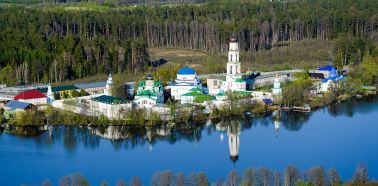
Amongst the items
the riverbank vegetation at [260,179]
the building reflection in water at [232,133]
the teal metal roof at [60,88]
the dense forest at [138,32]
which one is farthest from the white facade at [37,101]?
the riverbank vegetation at [260,179]

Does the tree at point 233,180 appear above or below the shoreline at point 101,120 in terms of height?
below

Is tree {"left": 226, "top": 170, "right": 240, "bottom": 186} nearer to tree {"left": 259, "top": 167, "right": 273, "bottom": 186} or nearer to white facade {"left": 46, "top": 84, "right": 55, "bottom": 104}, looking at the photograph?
tree {"left": 259, "top": 167, "right": 273, "bottom": 186}

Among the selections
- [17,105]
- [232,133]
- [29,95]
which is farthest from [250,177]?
[29,95]

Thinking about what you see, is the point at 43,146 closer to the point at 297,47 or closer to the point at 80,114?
the point at 80,114

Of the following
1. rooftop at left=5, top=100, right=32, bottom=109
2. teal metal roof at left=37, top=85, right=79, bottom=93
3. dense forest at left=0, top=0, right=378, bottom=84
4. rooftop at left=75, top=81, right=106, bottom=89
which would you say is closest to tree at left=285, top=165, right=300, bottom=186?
rooftop at left=5, top=100, right=32, bottom=109

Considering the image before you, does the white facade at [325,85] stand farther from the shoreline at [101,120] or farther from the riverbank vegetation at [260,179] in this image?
the riverbank vegetation at [260,179]

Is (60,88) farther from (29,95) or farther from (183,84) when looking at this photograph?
(183,84)

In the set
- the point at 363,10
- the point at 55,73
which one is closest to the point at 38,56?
the point at 55,73
